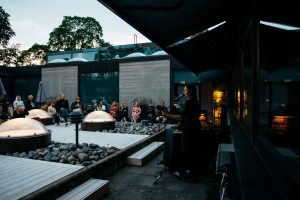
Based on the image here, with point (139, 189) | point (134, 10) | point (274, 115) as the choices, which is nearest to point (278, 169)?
point (274, 115)

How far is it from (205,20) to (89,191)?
3906mm

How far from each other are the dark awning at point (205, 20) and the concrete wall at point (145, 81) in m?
8.86

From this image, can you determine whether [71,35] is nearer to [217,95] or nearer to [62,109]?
[62,109]

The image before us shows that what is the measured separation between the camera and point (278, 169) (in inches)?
55.4

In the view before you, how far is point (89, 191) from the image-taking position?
362cm

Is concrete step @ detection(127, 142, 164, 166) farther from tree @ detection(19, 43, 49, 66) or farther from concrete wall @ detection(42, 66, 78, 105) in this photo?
tree @ detection(19, 43, 49, 66)

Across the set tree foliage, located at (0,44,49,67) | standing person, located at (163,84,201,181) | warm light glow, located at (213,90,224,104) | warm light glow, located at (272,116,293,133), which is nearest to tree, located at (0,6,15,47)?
tree foliage, located at (0,44,49,67)

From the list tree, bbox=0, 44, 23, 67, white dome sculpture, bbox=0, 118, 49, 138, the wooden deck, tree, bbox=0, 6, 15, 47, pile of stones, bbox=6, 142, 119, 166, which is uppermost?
tree, bbox=0, 6, 15, 47

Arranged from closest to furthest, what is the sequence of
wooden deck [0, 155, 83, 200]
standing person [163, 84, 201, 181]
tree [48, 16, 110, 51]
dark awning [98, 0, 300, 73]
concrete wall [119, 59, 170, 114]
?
1. dark awning [98, 0, 300, 73]
2. wooden deck [0, 155, 83, 200]
3. standing person [163, 84, 201, 181]
4. concrete wall [119, 59, 170, 114]
5. tree [48, 16, 110, 51]

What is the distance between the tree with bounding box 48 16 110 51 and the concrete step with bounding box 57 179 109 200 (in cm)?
4160

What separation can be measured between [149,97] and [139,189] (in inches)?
450

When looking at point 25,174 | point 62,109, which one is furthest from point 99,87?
point 25,174

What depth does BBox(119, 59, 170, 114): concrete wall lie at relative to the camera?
15.2m

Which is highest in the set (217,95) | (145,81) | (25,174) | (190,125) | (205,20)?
(205,20)
